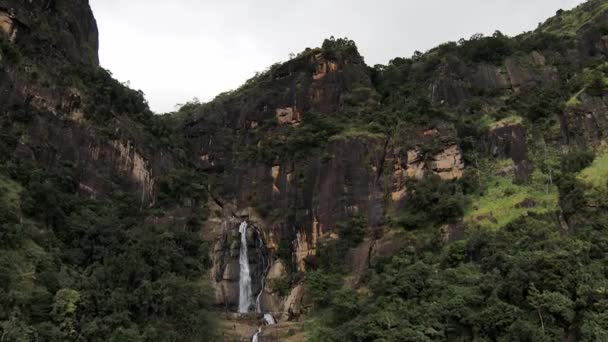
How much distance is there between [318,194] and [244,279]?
818 centimetres

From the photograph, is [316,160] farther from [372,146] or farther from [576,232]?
[576,232]

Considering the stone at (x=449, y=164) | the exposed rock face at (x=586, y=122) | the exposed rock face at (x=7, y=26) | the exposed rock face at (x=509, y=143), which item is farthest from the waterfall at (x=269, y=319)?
the exposed rock face at (x=7, y=26)

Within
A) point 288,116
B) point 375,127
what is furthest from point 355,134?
point 288,116

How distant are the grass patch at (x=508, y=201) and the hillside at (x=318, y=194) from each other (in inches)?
6.5

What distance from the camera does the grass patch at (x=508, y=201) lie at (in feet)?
105

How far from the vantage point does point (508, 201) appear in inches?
1323

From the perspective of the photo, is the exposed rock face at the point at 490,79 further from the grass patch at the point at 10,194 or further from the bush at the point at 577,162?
the grass patch at the point at 10,194

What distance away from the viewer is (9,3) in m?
40.1

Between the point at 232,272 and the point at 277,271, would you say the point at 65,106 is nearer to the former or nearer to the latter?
the point at 232,272

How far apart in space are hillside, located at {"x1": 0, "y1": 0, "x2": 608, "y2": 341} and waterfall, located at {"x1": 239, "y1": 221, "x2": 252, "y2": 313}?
0.28 m

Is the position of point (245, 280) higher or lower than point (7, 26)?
lower

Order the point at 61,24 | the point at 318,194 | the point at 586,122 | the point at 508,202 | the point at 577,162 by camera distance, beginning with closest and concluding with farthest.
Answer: the point at 508,202 < the point at 577,162 < the point at 586,122 < the point at 318,194 < the point at 61,24

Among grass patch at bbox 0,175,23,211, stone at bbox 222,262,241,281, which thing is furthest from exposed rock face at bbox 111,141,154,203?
grass patch at bbox 0,175,23,211

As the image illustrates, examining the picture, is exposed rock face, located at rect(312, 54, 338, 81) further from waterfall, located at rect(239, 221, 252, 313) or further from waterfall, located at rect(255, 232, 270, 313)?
waterfall, located at rect(255, 232, 270, 313)
